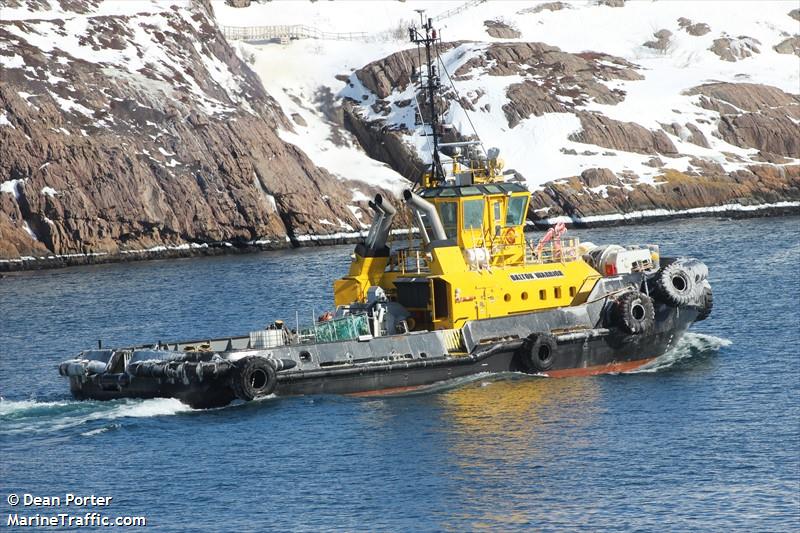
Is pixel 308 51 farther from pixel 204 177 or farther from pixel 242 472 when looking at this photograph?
pixel 242 472

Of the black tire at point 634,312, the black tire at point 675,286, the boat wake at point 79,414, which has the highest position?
the black tire at point 675,286

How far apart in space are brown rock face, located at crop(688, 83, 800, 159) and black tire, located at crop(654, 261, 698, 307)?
8721cm

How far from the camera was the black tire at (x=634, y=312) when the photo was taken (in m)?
39.7

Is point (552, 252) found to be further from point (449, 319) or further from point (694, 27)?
point (694, 27)

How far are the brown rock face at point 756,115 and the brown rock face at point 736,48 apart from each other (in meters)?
16.9

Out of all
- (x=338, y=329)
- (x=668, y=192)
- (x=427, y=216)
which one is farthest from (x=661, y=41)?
(x=338, y=329)

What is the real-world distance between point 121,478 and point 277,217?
252 feet

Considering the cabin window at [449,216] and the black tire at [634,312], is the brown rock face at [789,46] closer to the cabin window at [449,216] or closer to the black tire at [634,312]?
the black tire at [634,312]

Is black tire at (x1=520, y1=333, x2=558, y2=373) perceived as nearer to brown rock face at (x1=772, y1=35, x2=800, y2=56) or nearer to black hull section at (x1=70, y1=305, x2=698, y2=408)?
black hull section at (x1=70, y1=305, x2=698, y2=408)

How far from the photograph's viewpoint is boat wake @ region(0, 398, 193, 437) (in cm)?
3400

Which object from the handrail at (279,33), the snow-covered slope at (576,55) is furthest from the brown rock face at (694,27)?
the handrail at (279,33)

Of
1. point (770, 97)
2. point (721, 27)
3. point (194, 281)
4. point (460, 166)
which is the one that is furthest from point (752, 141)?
point (460, 166)

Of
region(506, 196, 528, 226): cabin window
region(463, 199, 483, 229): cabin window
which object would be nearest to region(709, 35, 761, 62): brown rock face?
region(506, 196, 528, 226): cabin window

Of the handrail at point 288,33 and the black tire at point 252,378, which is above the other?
the handrail at point 288,33
